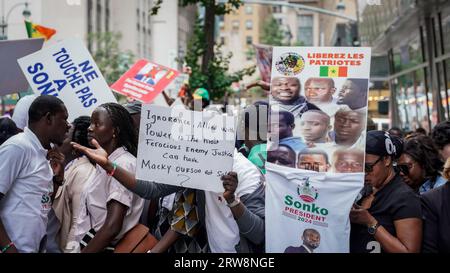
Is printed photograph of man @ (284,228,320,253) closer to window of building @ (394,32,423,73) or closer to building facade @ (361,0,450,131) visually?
building facade @ (361,0,450,131)

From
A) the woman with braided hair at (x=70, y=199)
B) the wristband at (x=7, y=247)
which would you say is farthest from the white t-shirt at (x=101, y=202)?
the wristband at (x=7, y=247)

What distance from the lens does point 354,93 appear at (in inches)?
150

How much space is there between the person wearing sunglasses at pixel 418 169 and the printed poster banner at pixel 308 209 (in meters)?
1.53

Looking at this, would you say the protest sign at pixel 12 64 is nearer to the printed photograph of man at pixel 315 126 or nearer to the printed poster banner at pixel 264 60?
the printed photograph of man at pixel 315 126

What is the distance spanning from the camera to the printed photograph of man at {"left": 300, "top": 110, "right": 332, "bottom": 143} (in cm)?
385

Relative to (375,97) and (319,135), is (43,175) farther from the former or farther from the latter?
(375,97)

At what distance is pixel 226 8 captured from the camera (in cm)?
1553

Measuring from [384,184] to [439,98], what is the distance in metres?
11.4

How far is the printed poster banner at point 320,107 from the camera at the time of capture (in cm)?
379

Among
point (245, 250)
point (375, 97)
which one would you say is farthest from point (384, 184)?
point (375, 97)

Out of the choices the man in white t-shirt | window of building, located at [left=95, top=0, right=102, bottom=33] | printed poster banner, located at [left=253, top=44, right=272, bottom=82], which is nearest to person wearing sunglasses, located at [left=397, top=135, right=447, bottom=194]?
the man in white t-shirt

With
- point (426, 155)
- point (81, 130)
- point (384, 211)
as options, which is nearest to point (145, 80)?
point (81, 130)

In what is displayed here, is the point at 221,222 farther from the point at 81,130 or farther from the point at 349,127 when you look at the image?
the point at 81,130

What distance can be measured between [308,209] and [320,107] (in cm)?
59
